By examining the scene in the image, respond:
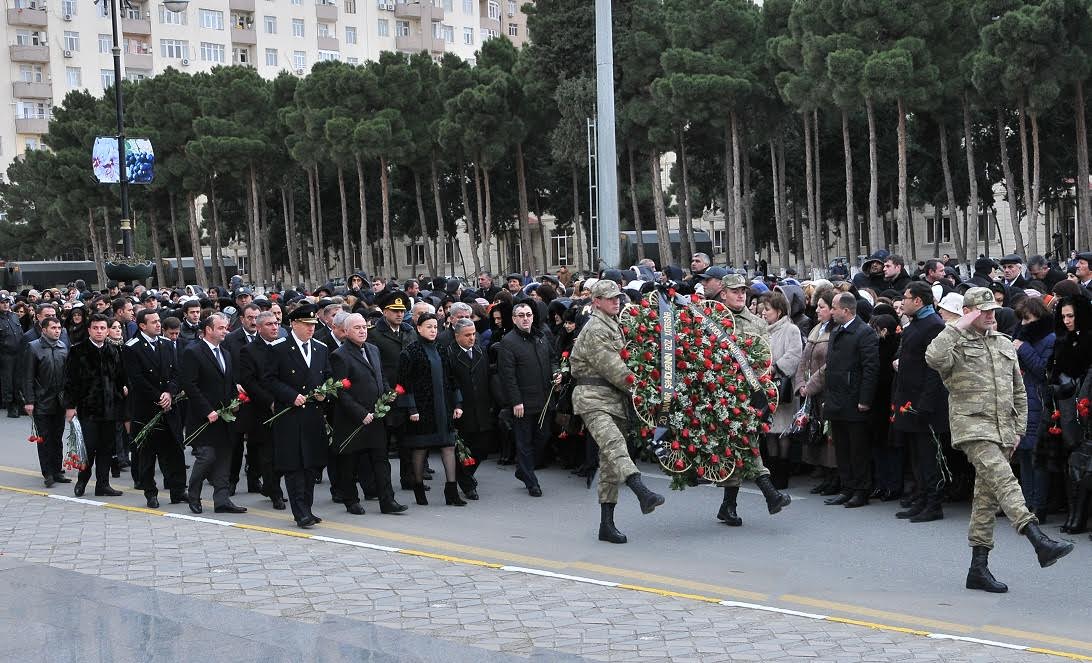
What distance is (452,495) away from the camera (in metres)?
12.0

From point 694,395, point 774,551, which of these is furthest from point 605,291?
point 774,551

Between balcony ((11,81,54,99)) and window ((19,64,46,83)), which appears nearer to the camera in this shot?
balcony ((11,81,54,99))

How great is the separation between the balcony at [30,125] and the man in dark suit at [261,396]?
318 ft

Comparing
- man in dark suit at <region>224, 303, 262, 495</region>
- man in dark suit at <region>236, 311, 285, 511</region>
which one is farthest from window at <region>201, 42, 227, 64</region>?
man in dark suit at <region>236, 311, 285, 511</region>

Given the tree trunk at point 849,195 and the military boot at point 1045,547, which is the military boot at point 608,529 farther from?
the tree trunk at point 849,195

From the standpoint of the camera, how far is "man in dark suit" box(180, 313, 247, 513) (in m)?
11.8

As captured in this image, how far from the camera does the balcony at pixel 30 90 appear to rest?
99.5 meters

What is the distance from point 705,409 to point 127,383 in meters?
5.69

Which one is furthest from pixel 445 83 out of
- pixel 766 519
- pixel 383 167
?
pixel 766 519

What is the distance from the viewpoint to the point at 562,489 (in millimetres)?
12859

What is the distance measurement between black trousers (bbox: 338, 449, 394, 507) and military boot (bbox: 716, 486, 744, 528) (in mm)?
2904

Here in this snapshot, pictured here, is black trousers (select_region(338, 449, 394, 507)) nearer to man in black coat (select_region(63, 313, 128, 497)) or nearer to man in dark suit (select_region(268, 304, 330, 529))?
man in dark suit (select_region(268, 304, 330, 529))

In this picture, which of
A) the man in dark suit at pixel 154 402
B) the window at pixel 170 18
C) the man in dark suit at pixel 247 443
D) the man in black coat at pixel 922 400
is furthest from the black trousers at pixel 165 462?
the window at pixel 170 18

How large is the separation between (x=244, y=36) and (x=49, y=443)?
310 ft
